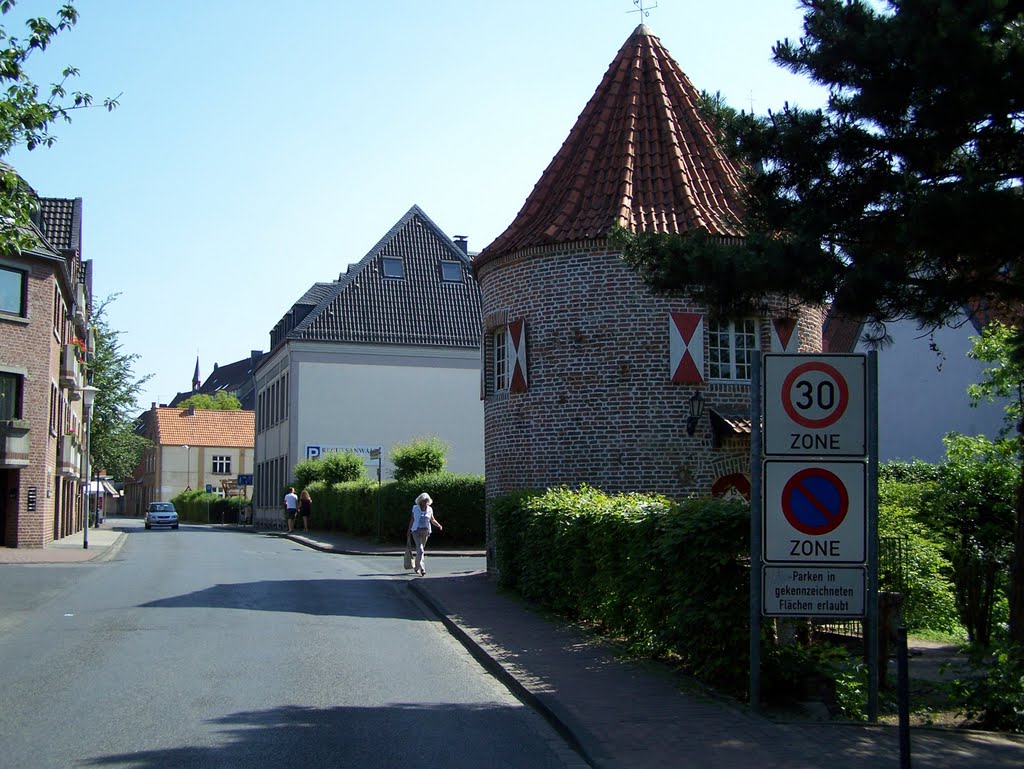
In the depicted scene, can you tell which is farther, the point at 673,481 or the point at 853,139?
the point at 673,481

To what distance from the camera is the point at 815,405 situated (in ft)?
29.2

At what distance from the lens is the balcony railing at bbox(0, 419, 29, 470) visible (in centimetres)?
3216

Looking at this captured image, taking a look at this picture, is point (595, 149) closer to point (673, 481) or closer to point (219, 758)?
point (673, 481)

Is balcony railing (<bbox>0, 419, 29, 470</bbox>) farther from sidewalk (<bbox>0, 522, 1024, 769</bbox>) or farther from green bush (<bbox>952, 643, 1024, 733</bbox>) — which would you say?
green bush (<bbox>952, 643, 1024, 733</bbox>)

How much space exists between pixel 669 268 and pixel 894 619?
3.69m

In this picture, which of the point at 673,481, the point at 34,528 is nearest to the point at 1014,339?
the point at 673,481

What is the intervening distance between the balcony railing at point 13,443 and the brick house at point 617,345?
17.4 metres

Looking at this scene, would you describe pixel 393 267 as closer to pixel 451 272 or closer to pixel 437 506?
pixel 451 272

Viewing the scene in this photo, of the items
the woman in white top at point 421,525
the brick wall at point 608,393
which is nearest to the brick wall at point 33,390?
the woman in white top at point 421,525

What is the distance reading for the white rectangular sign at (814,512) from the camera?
8.73m

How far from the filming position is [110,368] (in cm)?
5241

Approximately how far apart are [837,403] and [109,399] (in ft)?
161

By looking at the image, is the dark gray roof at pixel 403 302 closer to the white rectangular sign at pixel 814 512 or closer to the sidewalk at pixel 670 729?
the sidewalk at pixel 670 729

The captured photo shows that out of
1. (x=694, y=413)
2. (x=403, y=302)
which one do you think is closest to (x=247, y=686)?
(x=694, y=413)
